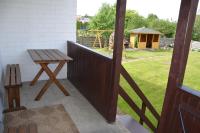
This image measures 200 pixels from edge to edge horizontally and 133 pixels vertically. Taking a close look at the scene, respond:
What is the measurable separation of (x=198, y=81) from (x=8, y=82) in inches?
215

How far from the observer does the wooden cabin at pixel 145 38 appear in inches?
583

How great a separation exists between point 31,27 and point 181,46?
353cm

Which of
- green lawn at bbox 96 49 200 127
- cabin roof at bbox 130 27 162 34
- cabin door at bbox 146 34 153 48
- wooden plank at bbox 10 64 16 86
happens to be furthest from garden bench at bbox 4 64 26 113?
cabin door at bbox 146 34 153 48

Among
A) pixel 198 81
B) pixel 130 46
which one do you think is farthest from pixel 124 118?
pixel 130 46

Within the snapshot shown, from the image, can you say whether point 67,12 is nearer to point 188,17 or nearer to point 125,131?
point 125,131

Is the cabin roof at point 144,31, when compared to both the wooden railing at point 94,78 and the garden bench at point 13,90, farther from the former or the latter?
the garden bench at point 13,90

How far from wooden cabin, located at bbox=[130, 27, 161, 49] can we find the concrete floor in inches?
442

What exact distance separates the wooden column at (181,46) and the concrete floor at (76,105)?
3.95 feet

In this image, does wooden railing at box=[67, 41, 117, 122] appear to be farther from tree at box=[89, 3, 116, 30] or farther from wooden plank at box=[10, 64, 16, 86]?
tree at box=[89, 3, 116, 30]

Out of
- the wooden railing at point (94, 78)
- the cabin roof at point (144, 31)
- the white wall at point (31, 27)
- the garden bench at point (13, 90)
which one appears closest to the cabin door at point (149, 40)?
the cabin roof at point (144, 31)

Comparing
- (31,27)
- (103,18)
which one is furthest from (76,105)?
(103,18)

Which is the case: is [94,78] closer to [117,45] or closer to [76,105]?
[76,105]

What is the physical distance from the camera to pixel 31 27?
4309 mm

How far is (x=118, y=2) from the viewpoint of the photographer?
2.54 metres
